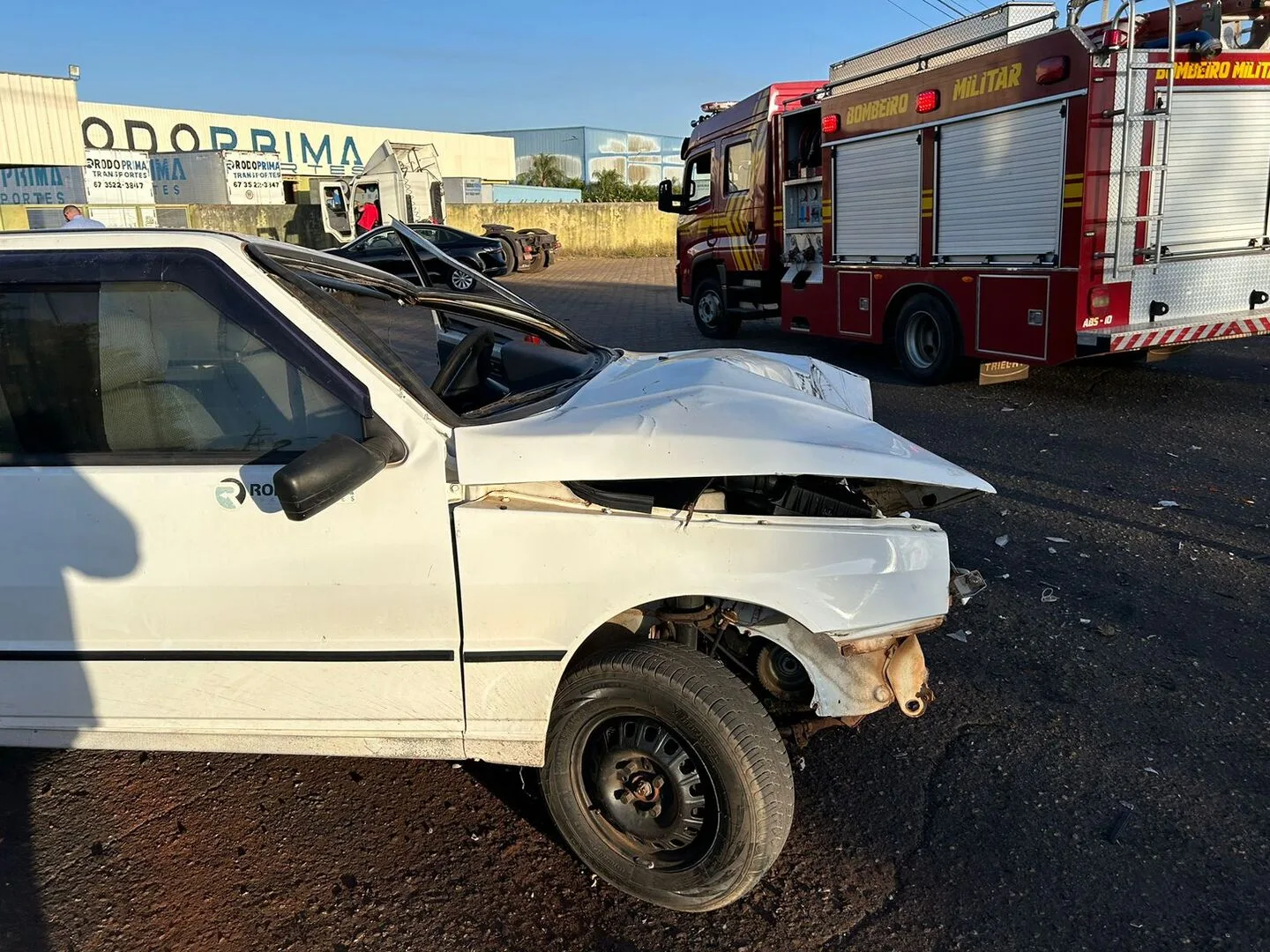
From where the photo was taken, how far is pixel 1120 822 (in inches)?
112

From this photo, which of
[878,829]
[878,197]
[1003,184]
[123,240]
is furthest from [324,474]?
[878,197]

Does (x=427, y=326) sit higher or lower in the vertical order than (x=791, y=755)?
higher

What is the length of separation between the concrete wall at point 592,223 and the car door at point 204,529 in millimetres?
32180

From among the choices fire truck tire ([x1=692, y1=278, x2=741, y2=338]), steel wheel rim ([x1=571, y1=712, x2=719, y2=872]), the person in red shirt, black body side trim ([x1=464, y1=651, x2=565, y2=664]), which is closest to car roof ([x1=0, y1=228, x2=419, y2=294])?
black body side trim ([x1=464, y1=651, x2=565, y2=664])

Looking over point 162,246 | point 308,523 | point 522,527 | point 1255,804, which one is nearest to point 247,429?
point 308,523

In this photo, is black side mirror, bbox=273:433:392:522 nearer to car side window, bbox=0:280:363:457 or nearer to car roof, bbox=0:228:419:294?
car side window, bbox=0:280:363:457

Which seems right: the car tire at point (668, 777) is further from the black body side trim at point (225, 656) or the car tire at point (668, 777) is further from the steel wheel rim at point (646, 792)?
the black body side trim at point (225, 656)

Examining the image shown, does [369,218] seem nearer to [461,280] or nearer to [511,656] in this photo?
[461,280]

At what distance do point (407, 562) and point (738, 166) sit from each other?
11.1 metres

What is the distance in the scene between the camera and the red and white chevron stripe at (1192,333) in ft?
25.4

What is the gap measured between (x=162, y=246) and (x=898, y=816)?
2.71 m

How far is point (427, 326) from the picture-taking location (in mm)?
3580

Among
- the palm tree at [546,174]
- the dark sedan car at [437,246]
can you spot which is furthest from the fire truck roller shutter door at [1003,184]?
the palm tree at [546,174]

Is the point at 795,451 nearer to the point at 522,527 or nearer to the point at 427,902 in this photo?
the point at 522,527
